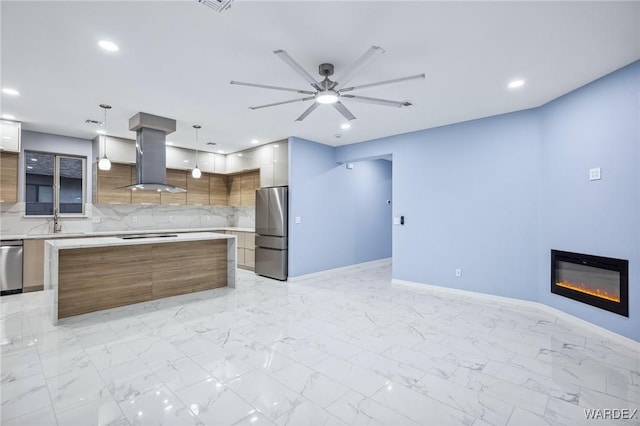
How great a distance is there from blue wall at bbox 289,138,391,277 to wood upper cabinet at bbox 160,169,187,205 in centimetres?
280

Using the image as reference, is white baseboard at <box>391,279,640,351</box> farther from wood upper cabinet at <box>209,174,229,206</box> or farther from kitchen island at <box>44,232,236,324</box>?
wood upper cabinet at <box>209,174,229,206</box>

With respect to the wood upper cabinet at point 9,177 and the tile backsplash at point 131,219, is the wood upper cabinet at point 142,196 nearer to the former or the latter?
the tile backsplash at point 131,219

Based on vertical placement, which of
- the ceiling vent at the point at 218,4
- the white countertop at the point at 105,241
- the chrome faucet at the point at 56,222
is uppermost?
the ceiling vent at the point at 218,4

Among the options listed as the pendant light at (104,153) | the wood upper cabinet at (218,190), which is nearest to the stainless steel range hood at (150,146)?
the pendant light at (104,153)

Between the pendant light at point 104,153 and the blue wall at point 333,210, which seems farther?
the blue wall at point 333,210

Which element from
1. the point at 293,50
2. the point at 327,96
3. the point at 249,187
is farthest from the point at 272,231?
the point at 293,50

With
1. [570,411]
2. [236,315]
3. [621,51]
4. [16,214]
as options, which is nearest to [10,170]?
[16,214]

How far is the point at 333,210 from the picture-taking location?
6.41 meters

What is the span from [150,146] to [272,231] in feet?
8.12

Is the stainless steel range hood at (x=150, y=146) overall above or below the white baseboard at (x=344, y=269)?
above

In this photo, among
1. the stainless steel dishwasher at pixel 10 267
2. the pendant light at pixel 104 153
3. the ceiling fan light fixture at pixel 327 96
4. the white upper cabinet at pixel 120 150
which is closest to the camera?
the ceiling fan light fixture at pixel 327 96

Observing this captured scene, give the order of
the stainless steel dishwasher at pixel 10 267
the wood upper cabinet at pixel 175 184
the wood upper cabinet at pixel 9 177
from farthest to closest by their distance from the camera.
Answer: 1. the wood upper cabinet at pixel 175 184
2. the wood upper cabinet at pixel 9 177
3. the stainless steel dishwasher at pixel 10 267

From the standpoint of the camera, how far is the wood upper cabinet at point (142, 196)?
239 inches

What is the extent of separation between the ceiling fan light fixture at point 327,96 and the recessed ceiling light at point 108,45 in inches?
70.9
